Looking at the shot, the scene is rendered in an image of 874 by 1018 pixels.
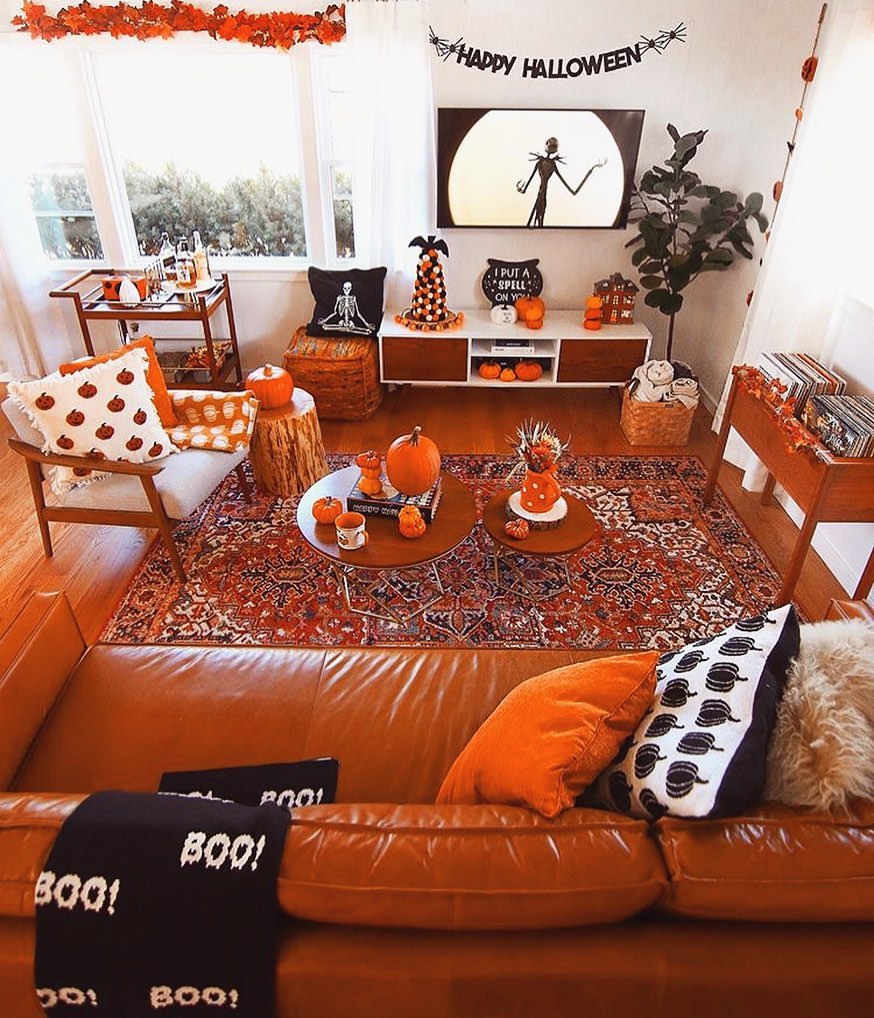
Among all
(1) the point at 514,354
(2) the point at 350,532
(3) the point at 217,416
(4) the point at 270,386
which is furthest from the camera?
(1) the point at 514,354

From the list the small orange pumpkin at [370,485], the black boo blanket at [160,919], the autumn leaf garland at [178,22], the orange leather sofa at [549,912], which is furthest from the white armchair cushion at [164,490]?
the autumn leaf garland at [178,22]

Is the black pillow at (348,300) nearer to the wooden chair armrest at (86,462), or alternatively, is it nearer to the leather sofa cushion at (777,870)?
the wooden chair armrest at (86,462)

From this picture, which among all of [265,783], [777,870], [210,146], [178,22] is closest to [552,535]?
[265,783]

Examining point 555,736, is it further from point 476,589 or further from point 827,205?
point 827,205

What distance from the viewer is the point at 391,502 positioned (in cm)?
249

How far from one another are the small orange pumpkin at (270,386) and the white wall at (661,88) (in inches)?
57.6

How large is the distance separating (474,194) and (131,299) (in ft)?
6.39

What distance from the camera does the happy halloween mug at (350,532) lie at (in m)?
2.35

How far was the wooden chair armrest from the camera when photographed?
263 centimetres

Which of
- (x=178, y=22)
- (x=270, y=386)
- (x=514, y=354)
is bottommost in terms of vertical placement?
(x=514, y=354)

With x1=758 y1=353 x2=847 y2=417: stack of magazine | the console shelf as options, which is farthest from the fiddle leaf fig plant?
x1=758 y1=353 x2=847 y2=417: stack of magazine

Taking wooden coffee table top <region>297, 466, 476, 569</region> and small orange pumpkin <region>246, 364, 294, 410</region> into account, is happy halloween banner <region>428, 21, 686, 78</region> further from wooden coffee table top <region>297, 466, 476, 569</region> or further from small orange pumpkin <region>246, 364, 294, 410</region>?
wooden coffee table top <region>297, 466, 476, 569</region>

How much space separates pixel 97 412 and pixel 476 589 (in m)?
1.56

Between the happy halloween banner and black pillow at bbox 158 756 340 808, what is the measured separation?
11.9 ft
